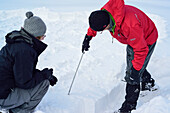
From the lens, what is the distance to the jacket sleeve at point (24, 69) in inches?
69.9

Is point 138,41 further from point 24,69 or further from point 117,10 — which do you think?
point 24,69

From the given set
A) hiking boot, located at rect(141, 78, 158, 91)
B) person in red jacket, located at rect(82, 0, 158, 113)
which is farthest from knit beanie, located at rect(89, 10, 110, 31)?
hiking boot, located at rect(141, 78, 158, 91)

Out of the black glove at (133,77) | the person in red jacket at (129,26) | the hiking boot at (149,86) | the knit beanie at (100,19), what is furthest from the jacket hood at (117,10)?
the hiking boot at (149,86)

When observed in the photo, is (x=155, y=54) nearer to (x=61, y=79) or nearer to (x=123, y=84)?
(x=123, y=84)

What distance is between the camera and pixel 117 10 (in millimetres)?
2102

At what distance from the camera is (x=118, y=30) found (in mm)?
2209

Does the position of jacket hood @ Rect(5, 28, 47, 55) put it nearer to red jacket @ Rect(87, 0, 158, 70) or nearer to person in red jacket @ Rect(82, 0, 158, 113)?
person in red jacket @ Rect(82, 0, 158, 113)

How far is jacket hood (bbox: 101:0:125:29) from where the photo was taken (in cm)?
206

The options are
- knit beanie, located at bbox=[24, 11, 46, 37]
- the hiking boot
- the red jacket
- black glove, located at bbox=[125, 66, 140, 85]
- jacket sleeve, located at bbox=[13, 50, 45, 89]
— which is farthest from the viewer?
the hiking boot

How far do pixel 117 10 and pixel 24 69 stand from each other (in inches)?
53.5

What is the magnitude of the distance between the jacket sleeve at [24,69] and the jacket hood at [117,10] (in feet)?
3.66

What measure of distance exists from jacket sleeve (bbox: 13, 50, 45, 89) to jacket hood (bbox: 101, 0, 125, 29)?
43.9 inches

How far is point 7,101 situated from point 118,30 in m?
1.70

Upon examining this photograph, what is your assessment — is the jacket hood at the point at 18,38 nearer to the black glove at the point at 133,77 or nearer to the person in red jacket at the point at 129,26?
the person in red jacket at the point at 129,26
